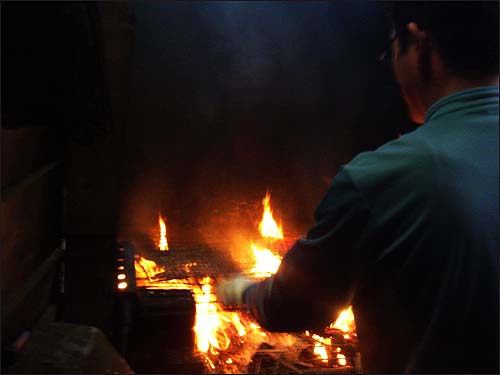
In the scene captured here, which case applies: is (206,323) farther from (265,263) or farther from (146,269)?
(265,263)

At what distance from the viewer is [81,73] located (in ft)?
6.39

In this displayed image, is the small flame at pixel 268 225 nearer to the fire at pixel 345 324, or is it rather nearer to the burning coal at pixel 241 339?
the burning coal at pixel 241 339

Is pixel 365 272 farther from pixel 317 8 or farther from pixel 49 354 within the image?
pixel 317 8

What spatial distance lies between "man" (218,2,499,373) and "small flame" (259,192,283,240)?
3992 mm

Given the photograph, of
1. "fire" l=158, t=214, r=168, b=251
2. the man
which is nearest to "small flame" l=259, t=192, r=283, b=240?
"fire" l=158, t=214, r=168, b=251

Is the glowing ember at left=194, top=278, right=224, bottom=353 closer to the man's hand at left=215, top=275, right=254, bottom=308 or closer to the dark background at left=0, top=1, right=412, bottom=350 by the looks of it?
the dark background at left=0, top=1, right=412, bottom=350

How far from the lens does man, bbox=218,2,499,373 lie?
4.18ft

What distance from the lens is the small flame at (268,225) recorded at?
18.5 feet

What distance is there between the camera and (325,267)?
1438mm

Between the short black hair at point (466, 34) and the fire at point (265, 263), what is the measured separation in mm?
3014

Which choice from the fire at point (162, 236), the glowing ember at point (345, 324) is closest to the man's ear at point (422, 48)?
the glowing ember at point (345, 324)

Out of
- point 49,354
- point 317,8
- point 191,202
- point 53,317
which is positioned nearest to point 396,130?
point 317,8

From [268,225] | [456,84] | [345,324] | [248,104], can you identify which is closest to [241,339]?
[345,324]

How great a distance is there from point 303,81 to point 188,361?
420cm
